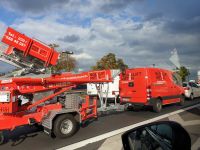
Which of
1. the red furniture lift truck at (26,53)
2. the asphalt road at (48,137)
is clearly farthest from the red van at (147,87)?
the red furniture lift truck at (26,53)

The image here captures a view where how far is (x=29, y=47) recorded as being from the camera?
10.6 metres

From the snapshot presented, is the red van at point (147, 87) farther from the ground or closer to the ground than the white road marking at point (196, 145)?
farther from the ground

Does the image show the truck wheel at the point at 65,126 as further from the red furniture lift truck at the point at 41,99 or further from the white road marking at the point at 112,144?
the white road marking at the point at 112,144

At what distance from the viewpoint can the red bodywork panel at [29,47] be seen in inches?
412

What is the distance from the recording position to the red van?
13.0 m

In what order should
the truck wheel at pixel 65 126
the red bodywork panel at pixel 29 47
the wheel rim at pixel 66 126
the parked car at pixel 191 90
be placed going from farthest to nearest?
the parked car at pixel 191 90, the red bodywork panel at pixel 29 47, the wheel rim at pixel 66 126, the truck wheel at pixel 65 126

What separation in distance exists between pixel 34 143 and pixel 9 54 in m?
4.68

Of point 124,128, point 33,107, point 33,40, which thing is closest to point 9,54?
point 33,40

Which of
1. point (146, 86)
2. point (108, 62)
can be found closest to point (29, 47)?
point (146, 86)

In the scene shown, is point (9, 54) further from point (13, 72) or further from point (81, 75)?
point (81, 75)

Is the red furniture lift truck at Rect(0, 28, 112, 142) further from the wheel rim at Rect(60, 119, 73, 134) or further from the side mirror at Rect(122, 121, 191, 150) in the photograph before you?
the side mirror at Rect(122, 121, 191, 150)

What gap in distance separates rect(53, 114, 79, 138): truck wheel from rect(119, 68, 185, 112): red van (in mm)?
5429

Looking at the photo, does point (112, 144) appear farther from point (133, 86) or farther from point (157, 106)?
point (133, 86)

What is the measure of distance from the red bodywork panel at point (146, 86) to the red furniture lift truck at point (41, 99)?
326 centimetres
